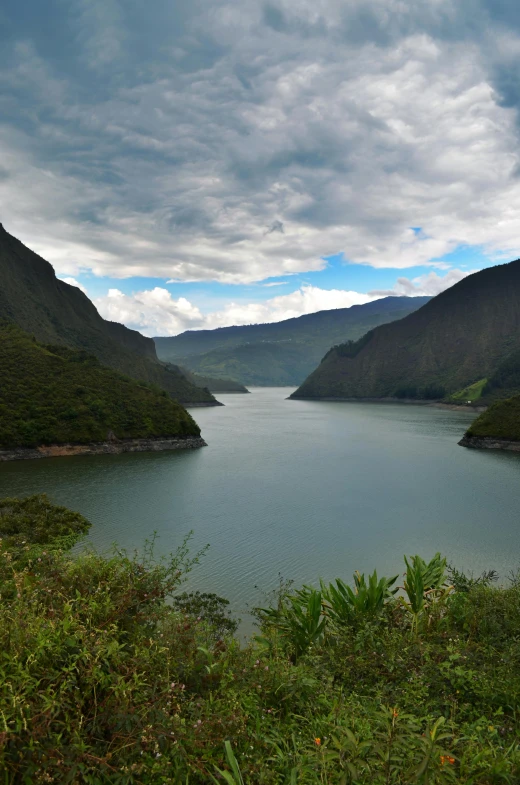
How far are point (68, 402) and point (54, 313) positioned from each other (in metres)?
81.6

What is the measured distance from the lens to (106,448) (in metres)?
70.1

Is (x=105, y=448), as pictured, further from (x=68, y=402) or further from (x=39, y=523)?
(x=39, y=523)

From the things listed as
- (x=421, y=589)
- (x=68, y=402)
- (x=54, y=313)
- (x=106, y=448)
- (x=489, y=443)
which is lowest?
(x=489, y=443)

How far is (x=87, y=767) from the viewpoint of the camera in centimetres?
441

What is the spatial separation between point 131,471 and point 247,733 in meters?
54.2

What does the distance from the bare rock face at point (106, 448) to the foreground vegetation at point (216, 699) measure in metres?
59.8

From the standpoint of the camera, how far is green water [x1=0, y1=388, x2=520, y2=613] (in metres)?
26.1

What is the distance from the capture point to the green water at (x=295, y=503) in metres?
26.1

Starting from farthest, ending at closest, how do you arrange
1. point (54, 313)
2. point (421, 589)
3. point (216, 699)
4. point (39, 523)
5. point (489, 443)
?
point (54, 313)
point (489, 443)
point (39, 523)
point (421, 589)
point (216, 699)

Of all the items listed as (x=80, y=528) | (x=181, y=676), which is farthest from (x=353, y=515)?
(x=181, y=676)

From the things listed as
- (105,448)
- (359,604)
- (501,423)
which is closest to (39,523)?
(359,604)

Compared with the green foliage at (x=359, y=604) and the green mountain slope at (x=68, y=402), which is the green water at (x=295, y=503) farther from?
the green foliage at (x=359, y=604)

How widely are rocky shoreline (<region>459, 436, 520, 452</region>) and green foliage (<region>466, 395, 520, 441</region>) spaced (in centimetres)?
52

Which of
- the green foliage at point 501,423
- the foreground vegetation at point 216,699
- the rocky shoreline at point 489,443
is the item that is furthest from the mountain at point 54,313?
the foreground vegetation at point 216,699
